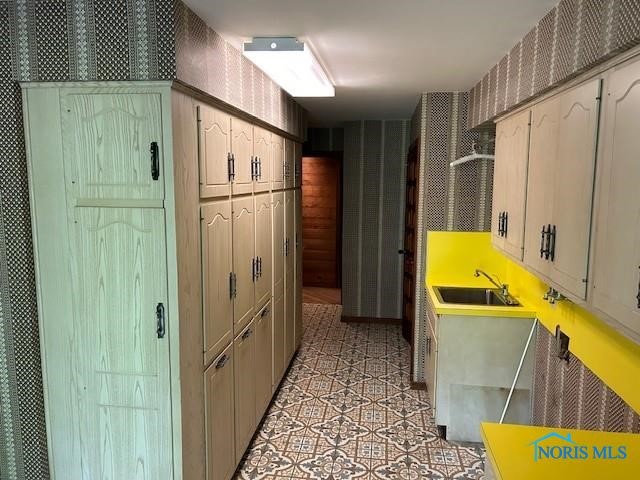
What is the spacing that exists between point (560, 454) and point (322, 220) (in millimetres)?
6298

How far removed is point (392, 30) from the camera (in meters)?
2.22

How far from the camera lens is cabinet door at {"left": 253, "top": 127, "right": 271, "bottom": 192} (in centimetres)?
317

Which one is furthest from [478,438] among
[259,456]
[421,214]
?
[421,214]

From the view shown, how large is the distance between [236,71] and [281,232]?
5.25ft

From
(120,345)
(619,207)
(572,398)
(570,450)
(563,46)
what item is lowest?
(572,398)

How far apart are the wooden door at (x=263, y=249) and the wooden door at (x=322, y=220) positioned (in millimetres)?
4126

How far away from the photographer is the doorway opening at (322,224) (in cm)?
760

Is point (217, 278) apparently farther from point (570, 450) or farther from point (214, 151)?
point (570, 450)

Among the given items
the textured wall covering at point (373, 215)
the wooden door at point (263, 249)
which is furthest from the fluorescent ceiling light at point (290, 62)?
the textured wall covering at point (373, 215)

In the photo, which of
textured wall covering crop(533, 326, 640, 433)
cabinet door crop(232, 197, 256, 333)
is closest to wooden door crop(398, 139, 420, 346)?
textured wall covering crop(533, 326, 640, 433)

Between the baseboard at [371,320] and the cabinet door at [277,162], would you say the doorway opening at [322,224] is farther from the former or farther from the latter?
the cabinet door at [277,162]

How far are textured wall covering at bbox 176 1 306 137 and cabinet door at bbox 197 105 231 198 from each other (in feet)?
0.32

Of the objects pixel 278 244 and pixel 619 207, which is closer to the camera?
pixel 619 207

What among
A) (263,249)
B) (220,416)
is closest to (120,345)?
(220,416)
